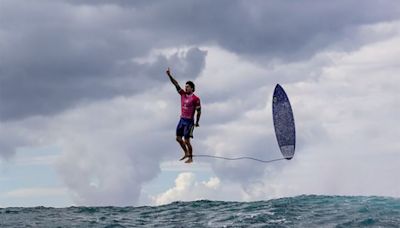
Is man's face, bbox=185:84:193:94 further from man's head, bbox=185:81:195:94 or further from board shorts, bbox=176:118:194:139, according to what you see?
board shorts, bbox=176:118:194:139

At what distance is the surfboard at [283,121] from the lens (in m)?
31.6

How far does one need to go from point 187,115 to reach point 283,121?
659 cm

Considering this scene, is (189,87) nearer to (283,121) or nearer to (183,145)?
(183,145)

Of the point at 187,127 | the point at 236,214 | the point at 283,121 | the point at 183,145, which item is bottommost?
the point at 236,214

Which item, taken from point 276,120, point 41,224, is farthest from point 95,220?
point 276,120

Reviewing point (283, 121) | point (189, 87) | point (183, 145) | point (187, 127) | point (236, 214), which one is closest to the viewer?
point (189, 87)

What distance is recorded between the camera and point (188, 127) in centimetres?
2764

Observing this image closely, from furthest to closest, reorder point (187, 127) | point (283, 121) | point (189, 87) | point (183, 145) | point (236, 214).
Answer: point (283, 121) → point (183, 145) → point (236, 214) → point (187, 127) → point (189, 87)

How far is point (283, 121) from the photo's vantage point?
1257 inches

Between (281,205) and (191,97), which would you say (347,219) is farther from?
(191,97)

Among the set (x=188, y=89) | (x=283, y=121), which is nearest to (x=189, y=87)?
(x=188, y=89)

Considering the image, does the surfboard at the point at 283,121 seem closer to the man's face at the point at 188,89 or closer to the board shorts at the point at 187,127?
the board shorts at the point at 187,127

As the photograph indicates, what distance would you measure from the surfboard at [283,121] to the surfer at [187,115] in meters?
5.87

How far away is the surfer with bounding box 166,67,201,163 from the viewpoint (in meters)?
27.3
